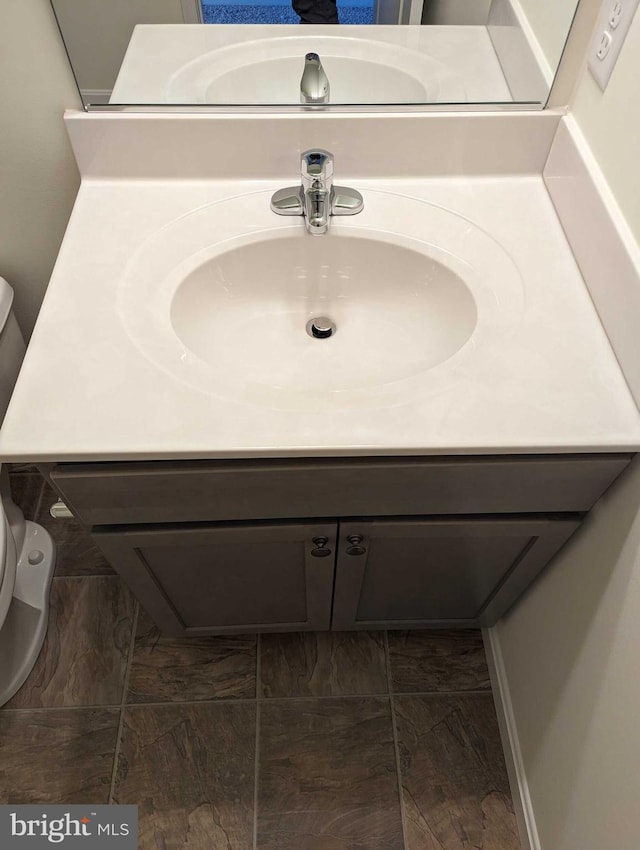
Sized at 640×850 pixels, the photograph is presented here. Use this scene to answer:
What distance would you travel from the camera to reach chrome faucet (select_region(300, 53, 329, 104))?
0.98m

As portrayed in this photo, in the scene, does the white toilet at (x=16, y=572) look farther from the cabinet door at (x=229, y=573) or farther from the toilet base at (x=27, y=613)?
the cabinet door at (x=229, y=573)

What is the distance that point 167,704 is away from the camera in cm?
132

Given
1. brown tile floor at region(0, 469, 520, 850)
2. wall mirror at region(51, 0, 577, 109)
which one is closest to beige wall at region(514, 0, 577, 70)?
wall mirror at region(51, 0, 577, 109)

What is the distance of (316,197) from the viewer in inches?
36.5

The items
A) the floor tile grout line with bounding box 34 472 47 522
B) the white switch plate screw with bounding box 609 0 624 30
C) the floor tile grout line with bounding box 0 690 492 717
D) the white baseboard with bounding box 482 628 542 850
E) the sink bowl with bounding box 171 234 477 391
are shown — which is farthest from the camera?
the floor tile grout line with bounding box 34 472 47 522

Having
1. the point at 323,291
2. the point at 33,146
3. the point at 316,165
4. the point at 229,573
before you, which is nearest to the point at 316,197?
the point at 316,165

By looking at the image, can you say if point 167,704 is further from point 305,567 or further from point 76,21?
point 76,21

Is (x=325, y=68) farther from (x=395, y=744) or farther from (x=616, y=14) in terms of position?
(x=395, y=744)

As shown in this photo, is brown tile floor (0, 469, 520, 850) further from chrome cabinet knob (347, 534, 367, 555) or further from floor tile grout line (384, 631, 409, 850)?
chrome cabinet knob (347, 534, 367, 555)

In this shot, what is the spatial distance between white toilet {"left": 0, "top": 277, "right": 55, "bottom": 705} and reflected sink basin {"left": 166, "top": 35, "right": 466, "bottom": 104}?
22.4 inches

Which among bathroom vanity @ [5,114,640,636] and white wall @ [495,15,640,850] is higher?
bathroom vanity @ [5,114,640,636]

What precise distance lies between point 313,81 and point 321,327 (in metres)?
0.38

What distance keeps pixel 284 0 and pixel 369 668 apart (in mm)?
1269

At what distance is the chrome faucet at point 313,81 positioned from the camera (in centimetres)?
98
